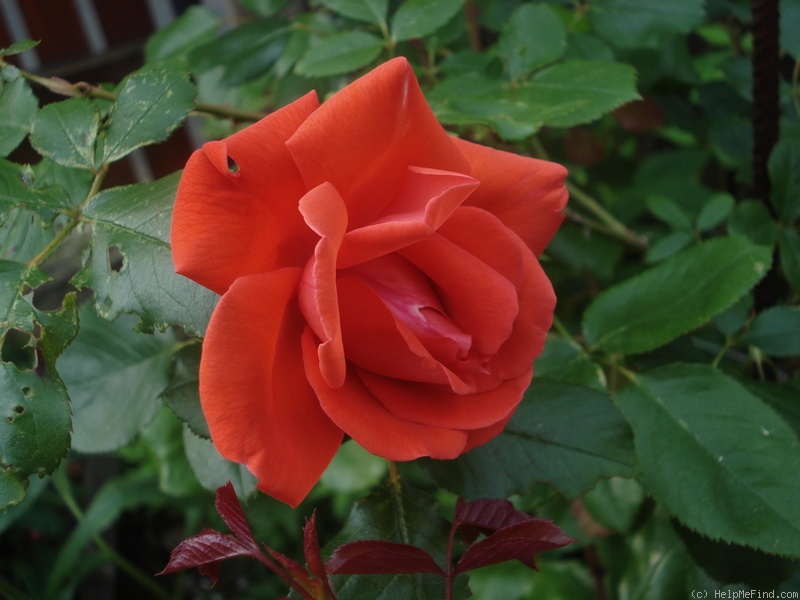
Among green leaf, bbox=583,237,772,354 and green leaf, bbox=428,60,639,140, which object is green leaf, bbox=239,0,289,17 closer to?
green leaf, bbox=428,60,639,140

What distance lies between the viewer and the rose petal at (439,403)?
1.37 ft

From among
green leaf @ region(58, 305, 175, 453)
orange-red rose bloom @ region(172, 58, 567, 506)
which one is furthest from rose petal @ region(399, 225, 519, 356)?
green leaf @ region(58, 305, 175, 453)

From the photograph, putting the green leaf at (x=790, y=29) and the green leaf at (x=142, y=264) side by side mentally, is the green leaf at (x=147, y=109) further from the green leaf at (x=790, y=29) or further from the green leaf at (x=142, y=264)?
the green leaf at (x=790, y=29)

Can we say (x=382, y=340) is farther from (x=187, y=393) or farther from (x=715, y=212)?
(x=715, y=212)

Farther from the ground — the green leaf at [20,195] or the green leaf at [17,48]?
the green leaf at [17,48]

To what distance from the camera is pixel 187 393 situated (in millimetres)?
524

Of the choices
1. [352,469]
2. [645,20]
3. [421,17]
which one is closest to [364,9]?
[421,17]

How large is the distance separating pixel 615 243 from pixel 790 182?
0.31m

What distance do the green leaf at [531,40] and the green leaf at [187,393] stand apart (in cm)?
43

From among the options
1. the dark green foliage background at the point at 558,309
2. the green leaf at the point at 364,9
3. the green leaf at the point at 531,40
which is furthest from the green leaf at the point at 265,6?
the green leaf at the point at 531,40

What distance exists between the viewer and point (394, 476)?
20.7 inches

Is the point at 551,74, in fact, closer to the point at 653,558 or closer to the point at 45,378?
the point at 45,378

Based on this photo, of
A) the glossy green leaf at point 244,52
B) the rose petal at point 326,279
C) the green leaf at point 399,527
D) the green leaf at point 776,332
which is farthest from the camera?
the glossy green leaf at point 244,52

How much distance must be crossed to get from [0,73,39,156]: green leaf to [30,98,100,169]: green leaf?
20 mm
